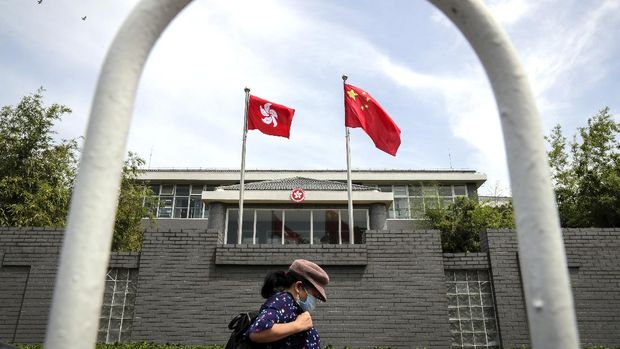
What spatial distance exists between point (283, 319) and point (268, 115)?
8.54 meters

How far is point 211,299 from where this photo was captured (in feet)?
24.1

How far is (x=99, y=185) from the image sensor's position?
40.4 inches

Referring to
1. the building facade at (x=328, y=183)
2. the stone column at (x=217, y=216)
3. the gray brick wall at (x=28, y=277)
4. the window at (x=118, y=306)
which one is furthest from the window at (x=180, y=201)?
the window at (x=118, y=306)

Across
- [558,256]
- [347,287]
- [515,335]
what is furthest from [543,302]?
[515,335]

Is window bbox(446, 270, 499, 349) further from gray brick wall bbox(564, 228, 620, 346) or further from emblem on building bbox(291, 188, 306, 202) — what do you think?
emblem on building bbox(291, 188, 306, 202)

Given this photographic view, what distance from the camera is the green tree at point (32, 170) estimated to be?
12.0 meters

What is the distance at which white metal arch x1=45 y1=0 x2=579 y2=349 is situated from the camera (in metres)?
0.95

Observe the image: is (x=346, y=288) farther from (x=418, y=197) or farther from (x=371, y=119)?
(x=418, y=197)

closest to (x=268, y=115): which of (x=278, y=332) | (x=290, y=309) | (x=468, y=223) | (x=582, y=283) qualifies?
(x=582, y=283)

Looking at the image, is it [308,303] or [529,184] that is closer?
[529,184]

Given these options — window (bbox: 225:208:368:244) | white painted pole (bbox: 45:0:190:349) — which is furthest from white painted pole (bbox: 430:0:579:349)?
window (bbox: 225:208:368:244)

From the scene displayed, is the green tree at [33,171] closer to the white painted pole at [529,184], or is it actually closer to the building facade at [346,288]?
the building facade at [346,288]

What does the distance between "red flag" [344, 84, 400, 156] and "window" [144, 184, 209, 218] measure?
19.6 metres

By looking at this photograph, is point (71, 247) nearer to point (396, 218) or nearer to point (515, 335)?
point (515, 335)
